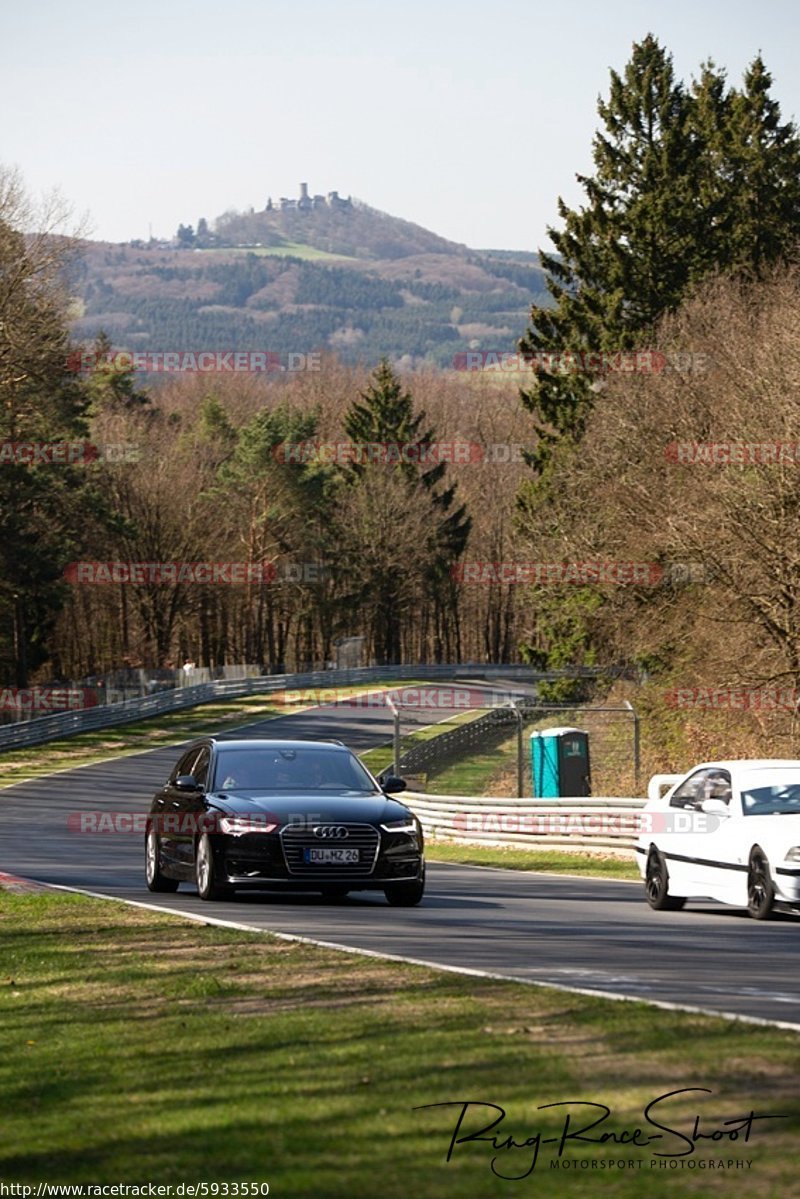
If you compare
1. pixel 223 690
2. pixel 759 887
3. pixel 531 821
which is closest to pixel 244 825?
pixel 759 887

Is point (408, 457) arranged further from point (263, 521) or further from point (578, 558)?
point (578, 558)

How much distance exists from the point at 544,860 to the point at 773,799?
11.5 m

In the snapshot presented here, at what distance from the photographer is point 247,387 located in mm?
135250

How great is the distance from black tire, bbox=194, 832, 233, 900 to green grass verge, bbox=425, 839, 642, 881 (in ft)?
27.4

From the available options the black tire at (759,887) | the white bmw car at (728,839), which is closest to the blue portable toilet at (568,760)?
the white bmw car at (728,839)

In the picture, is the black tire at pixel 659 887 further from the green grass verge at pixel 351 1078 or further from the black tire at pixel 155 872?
the green grass verge at pixel 351 1078

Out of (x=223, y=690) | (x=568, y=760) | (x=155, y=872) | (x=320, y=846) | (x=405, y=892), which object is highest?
(x=320, y=846)

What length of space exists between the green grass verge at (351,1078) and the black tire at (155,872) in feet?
25.8

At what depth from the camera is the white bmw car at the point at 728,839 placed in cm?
1697

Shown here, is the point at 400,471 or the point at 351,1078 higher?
the point at 400,471

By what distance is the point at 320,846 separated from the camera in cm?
1736

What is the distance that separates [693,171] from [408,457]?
44.2 metres

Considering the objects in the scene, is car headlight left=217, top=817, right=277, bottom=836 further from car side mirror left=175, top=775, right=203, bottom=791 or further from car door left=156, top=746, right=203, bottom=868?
car door left=156, top=746, right=203, bottom=868

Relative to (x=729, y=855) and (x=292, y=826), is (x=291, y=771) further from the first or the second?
(x=729, y=855)
